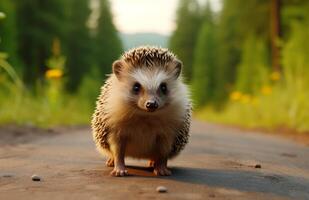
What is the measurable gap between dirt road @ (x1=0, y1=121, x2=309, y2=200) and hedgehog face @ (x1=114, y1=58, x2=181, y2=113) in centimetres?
69

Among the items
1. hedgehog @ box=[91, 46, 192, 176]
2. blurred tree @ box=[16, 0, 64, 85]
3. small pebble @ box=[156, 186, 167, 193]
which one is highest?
blurred tree @ box=[16, 0, 64, 85]

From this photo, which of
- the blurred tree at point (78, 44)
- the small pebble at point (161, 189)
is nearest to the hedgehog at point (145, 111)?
the small pebble at point (161, 189)

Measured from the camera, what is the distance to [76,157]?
281 inches

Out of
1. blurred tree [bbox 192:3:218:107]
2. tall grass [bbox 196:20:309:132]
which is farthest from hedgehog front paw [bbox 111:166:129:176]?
blurred tree [bbox 192:3:218:107]

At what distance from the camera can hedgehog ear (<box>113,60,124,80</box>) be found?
611cm

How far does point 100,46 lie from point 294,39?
182ft

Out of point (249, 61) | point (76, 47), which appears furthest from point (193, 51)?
point (249, 61)

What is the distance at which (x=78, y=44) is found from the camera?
63281 mm

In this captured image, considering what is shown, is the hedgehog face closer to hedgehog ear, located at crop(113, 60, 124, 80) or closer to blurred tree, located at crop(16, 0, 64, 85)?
hedgehog ear, located at crop(113, 60, 124, 80)

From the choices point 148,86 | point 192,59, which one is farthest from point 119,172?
point 192,59

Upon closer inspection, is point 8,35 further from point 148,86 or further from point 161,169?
point 161,169

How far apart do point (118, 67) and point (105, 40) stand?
67296mm

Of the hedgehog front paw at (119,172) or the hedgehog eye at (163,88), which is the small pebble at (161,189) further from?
the hedgehog eye at (163,88)

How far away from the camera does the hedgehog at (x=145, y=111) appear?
571cm
